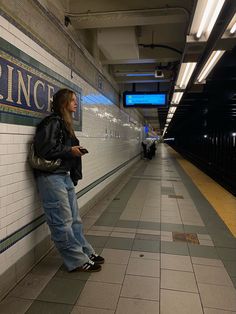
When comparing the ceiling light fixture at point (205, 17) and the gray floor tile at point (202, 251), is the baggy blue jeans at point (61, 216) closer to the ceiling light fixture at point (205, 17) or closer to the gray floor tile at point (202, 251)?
the gray floor tile at point (202, 251)

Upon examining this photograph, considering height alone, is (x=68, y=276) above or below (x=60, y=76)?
below

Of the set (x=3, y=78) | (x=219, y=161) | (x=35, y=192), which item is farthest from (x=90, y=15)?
(x=219, y=161)

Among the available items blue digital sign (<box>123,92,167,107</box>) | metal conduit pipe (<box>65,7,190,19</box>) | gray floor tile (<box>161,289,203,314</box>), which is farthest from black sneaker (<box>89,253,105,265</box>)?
blue digital sign (<box>123,92,167,107</box>)

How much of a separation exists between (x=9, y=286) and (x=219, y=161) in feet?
27.3

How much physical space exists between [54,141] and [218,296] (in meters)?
1.91

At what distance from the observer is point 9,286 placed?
2207 millimetres

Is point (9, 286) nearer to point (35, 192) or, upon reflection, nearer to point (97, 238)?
point (35, 192)

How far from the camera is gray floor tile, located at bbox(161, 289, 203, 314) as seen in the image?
6.57 feet

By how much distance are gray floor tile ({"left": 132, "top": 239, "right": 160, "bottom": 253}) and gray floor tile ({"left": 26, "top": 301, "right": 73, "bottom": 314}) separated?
121 centimetres

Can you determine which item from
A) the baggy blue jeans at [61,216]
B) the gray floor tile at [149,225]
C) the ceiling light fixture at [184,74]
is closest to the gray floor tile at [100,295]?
the baggy blue jeans at [61,216]

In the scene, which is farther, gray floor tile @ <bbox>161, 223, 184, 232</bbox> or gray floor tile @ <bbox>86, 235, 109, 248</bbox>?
gray floor tile @ <bbox>161, 223, 184, 232</bbox>

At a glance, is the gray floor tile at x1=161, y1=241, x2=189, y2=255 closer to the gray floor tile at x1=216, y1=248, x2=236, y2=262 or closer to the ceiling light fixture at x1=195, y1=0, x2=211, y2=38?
the gray floor tile at x1=216, y1=248, x2=236, y2=262

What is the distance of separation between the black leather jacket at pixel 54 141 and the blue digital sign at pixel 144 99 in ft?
17.2

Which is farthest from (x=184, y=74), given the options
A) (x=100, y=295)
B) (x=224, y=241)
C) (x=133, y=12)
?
(x=100, y=295)
